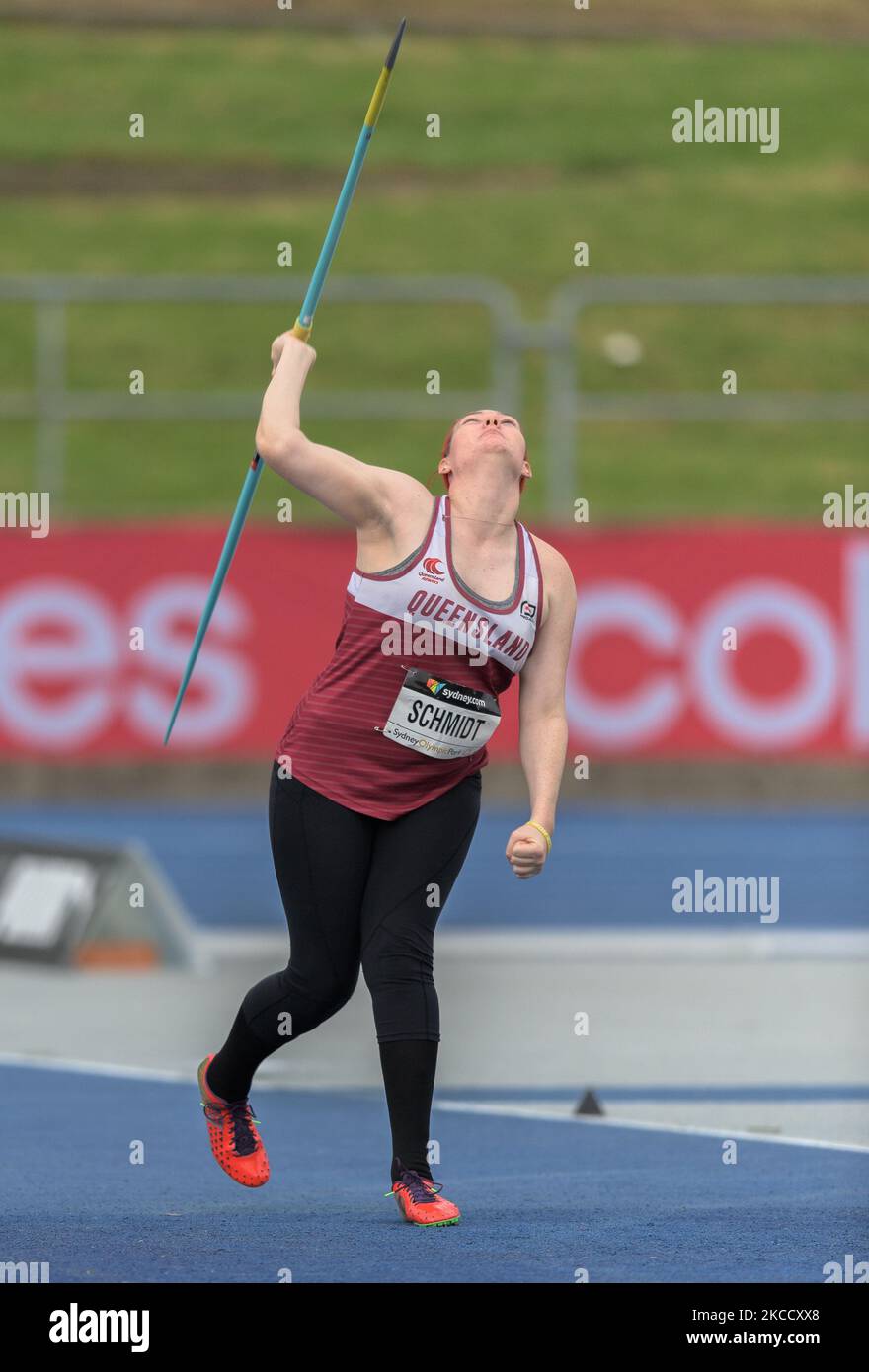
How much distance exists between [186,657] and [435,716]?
9.78 metres

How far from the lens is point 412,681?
242 inches

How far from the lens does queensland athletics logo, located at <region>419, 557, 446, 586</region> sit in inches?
241

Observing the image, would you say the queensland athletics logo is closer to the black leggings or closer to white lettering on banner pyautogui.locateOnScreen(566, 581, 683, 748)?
the black leggings

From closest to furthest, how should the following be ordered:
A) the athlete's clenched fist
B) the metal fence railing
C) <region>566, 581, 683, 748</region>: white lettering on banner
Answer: the athlete's clenched fist < <region>566, 581, 683, 748</region>: white lettering on banner < the metal fence railing

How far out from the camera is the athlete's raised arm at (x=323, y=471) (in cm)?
604

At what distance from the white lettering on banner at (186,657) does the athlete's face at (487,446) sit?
936 centimetres

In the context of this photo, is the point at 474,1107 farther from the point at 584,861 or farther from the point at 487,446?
the point at 584,861

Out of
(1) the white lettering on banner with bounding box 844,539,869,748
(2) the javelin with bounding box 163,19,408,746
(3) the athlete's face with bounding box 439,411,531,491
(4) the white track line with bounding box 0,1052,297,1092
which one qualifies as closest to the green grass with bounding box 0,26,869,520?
(1) the white lettering on banner with bounding box 844,539,869,748

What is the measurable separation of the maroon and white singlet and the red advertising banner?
9.37m

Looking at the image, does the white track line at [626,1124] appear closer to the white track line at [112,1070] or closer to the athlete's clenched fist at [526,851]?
the white track line at [112,1070]
